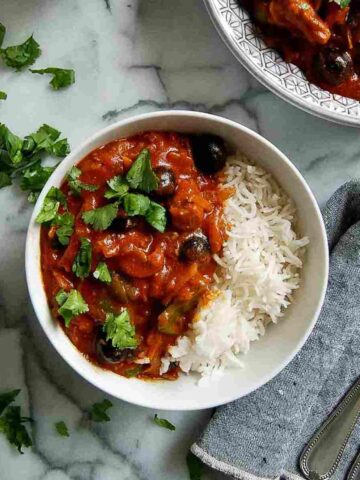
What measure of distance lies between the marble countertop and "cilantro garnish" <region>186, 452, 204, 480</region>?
0.03m

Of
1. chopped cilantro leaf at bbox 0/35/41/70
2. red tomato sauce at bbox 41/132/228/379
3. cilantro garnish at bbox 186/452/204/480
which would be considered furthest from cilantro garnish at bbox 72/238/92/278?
cilantro garnish at bbox 186/452/204/480

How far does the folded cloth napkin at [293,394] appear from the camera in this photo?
7.80 feet

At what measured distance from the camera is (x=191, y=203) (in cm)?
209

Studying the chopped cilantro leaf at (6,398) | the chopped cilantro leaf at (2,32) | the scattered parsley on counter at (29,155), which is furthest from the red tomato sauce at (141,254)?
the chopped cilantro leaf at (2,32)

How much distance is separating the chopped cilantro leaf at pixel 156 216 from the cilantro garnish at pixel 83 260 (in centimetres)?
18

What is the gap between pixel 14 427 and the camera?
2.40 metres

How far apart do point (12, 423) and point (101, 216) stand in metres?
0.79

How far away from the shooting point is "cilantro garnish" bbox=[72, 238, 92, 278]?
2064 millimetres

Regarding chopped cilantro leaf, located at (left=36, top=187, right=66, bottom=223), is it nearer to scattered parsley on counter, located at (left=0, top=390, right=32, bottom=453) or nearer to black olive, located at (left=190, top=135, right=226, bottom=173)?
black olive, located at (left=190, top=135, right=226, bottom=173)

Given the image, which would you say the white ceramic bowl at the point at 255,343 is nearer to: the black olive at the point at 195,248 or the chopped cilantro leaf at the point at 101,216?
the chopped cilantro leaf at the point at 101,216

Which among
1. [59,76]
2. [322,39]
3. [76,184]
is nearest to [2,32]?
[59,76]

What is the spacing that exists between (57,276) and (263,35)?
0.92 meters

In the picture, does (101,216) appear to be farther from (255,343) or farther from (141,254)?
(255,343)

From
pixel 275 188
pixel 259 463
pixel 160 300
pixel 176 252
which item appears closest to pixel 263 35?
pixel 275 188
